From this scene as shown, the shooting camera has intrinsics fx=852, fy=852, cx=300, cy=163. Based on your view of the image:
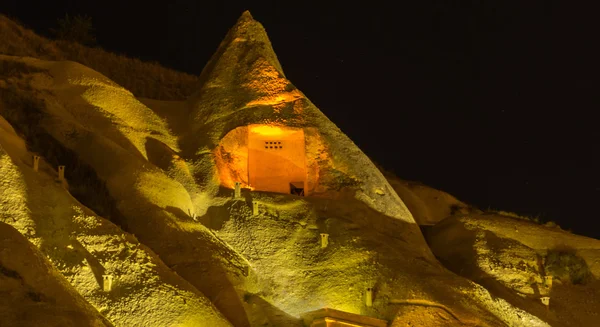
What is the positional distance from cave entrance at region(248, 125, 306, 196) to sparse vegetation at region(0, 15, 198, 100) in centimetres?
748

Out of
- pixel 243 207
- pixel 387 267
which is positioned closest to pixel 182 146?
pixel 243 207

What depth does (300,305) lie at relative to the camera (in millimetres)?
16812

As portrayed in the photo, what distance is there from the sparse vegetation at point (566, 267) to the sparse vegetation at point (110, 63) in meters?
13.1

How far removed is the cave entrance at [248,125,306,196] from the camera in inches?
851

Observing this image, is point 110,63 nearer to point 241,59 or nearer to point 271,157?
point 241,59

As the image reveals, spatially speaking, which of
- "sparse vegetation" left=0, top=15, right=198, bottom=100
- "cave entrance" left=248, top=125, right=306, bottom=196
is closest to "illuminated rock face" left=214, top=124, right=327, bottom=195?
"cave entrance" left=248, top=125, right=306, bottom=196

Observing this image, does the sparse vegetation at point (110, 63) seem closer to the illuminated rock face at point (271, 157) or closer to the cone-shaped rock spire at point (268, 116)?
the cone-shaped rock spire at point (268, 116)

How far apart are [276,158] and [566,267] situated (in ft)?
25.9

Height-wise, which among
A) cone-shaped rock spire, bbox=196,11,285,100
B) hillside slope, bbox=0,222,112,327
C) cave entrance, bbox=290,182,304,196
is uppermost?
cone-shaped rock spire, bbox=196,11,285,100

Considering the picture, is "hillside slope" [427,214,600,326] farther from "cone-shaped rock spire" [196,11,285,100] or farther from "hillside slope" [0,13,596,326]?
"cone-shaped rock spire" [196,11,285,100]

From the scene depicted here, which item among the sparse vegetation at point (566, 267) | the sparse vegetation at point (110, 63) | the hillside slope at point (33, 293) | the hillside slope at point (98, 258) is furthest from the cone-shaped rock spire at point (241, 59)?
the hillside slope at point (33, 293)

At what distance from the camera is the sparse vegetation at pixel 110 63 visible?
29.5 m

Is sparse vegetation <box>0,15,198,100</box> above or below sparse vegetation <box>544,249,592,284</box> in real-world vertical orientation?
above

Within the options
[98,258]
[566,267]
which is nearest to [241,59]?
[566,267]
